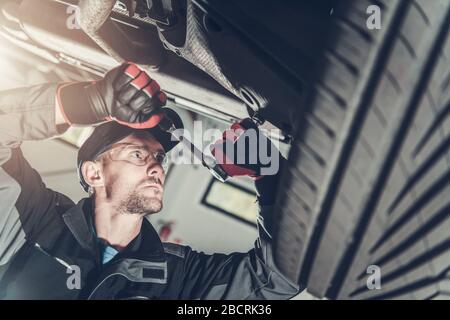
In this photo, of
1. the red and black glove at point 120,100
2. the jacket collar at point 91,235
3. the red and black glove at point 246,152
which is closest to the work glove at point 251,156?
the red and black glove at point 246,152

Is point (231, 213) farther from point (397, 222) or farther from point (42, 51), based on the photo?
point (397, 222)

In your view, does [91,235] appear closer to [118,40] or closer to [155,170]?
[155,170]

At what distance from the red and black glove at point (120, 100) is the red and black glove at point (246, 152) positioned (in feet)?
0.42

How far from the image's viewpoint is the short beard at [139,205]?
0.91 meters

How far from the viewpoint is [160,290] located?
90cm

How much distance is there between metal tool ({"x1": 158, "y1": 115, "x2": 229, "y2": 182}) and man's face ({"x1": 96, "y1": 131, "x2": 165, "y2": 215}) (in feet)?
0.20

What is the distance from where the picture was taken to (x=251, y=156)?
0.78m

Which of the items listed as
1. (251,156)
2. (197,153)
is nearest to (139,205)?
(197,153)

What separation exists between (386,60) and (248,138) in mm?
418

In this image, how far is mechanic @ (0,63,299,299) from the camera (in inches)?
32.9

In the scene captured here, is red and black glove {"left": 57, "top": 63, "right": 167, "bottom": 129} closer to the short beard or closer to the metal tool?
the metal tool

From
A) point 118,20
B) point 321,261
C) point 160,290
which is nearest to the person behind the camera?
point 321,261

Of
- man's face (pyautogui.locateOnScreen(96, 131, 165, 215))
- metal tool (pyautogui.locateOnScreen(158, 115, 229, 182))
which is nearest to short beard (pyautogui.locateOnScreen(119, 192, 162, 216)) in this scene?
man's face (pyautogui.locateOnScreen(96, 131, 165, 215))
